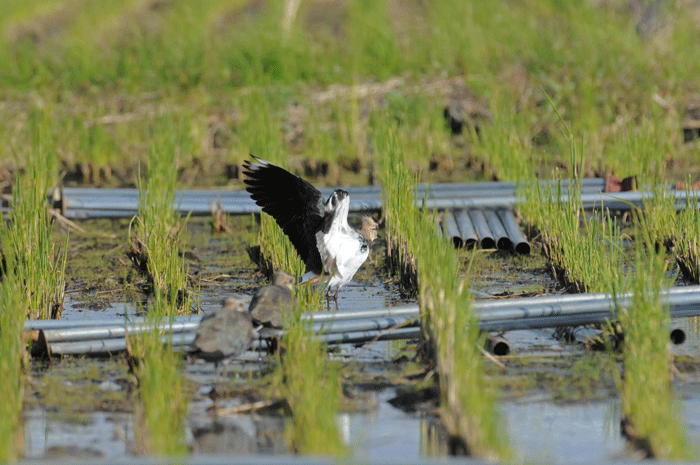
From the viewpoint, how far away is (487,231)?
17.7 feet

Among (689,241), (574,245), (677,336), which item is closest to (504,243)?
(574,245)

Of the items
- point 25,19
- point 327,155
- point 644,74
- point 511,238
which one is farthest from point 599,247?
point 25,19

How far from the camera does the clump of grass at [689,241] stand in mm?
4594

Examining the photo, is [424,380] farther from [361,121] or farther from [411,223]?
[361,121]

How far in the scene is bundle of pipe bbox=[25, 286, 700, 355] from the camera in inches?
146

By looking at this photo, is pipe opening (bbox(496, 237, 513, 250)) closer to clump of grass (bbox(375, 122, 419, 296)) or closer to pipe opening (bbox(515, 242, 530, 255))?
pipe opening (bbox(515, 242, 530, 255))

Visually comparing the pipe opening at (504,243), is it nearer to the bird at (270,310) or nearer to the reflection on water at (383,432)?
the bird at (270,310)

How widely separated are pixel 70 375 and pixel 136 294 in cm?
119

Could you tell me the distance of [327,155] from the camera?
740 centimetres

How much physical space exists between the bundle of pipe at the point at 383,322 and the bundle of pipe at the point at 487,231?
1351mm

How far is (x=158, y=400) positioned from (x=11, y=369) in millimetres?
593

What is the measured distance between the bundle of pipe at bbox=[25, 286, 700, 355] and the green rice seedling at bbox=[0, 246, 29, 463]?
Answer: 179mm

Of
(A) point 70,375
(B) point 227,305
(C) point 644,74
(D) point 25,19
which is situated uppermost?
(D) point 25,19

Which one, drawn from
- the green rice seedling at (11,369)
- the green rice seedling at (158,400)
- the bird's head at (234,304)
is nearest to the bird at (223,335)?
the bird's head at (234,304)
